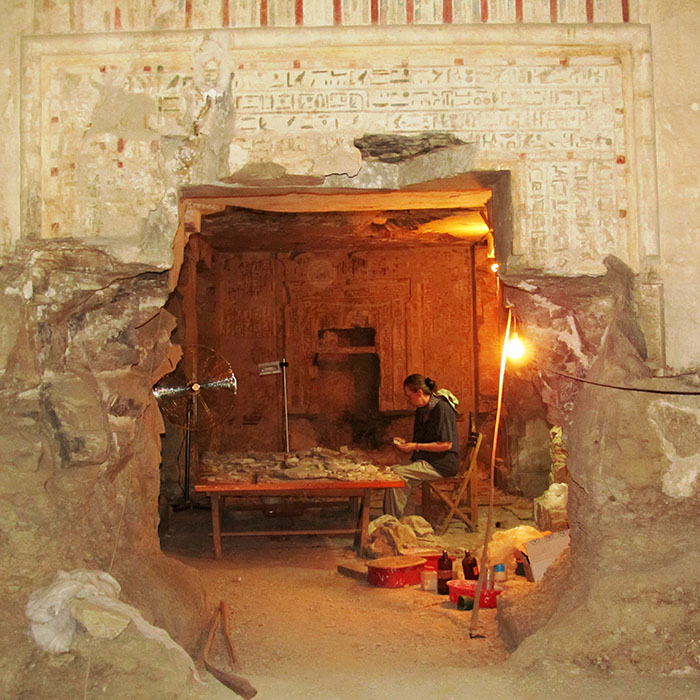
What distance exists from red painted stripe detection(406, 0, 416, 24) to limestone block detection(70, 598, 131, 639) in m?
3.22

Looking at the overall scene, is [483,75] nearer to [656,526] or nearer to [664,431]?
[664,431]

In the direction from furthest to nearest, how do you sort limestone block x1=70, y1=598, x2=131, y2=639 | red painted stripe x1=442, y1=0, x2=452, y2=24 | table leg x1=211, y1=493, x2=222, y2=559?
table leg x1=211, y1=493, x2=222, y2=559, red painted stripe x1=442, y1=0, x2=452, y2=24, limestone block x1=70, y1=598, x2=131, y2=639

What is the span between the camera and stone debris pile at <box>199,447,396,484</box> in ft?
23.9

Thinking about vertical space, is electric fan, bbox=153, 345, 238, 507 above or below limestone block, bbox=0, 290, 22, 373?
below

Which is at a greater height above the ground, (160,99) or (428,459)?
(160,99)

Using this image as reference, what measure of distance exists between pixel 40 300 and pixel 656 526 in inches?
130

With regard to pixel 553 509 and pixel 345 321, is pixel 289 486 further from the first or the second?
pixel 345 321

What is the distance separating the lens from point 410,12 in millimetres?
4332

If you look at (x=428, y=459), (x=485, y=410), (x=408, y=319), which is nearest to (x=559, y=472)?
(x=428, y=459)

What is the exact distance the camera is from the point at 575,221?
429cm

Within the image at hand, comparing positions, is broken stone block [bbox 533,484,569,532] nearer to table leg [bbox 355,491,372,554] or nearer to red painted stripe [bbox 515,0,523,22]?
table leg [bbox 355,491,372,554]

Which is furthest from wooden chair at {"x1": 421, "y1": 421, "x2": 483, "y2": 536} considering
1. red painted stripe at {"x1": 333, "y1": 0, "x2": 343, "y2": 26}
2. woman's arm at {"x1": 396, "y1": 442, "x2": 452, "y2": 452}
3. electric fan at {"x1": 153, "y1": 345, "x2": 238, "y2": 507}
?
red painted stripe at {"x1": 333, "y1": 0, "x2": 343, "y2": 26}

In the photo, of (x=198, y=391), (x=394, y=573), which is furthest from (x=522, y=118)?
(x=198, y=391)

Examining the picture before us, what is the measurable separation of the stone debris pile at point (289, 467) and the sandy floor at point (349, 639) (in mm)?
654
